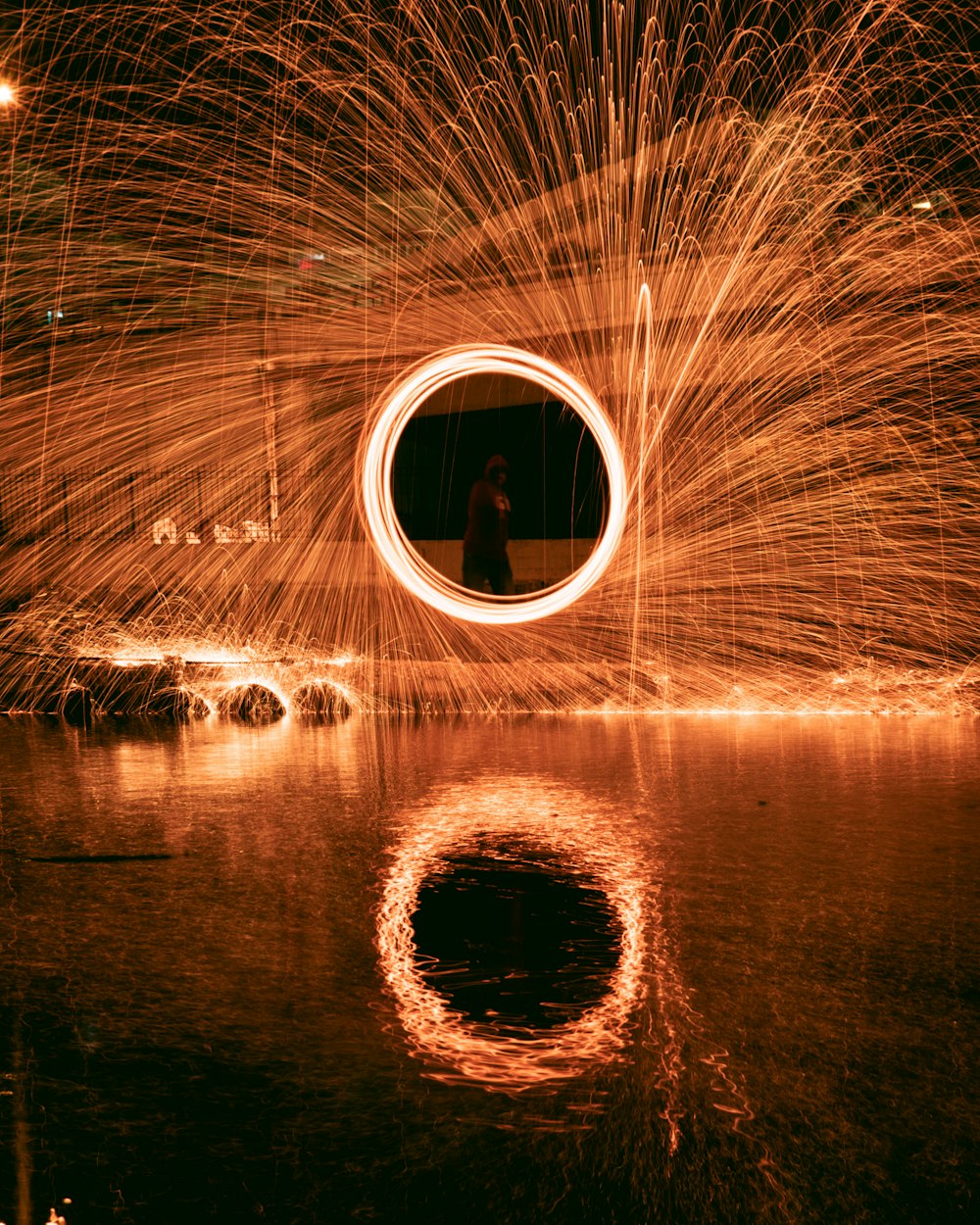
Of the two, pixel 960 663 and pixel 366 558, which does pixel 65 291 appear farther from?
pixel 960 663

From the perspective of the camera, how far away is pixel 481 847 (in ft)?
19.5

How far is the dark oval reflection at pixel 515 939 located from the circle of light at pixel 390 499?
5.02 meters

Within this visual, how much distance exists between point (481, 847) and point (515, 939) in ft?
4.39

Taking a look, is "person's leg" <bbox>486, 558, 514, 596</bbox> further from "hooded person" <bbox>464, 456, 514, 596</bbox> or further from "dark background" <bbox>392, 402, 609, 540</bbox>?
"dark background" <bbox>392, 402, 609, 540</bbox>

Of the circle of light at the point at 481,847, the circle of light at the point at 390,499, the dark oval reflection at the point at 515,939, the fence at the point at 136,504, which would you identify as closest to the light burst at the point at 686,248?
the circle of light at the point at 390,499

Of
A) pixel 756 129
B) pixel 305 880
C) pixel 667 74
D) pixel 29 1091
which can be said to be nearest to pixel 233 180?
pixel 667 74

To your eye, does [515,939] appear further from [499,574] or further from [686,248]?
[686,248]

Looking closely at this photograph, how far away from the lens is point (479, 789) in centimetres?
734

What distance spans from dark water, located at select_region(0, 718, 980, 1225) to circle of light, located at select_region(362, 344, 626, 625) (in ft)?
10.7

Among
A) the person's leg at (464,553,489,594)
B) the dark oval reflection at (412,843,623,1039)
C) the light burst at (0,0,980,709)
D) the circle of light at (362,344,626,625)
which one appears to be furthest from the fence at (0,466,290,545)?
the dark oval reflection at (412,843,623,1039)

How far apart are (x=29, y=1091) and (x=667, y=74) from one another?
10534mm

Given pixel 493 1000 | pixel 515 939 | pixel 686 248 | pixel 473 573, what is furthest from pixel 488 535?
pixel 493 1000

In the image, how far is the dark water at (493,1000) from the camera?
286cm

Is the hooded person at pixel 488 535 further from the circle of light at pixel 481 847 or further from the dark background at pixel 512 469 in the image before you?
the circle of light at pixel 481 847
